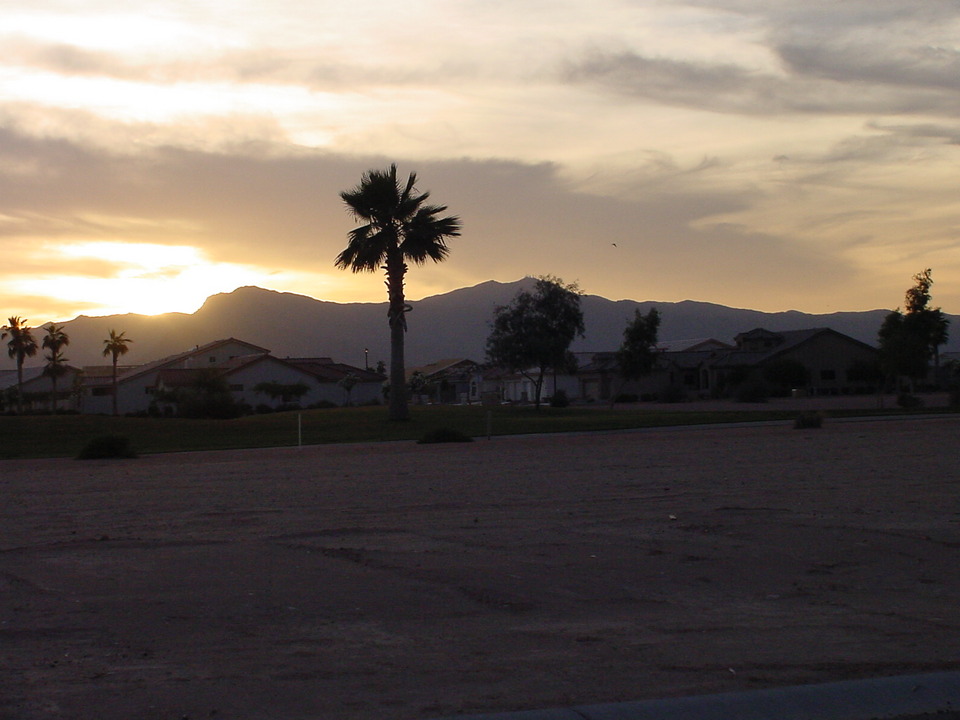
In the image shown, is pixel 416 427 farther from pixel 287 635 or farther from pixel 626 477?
pixel 287 635

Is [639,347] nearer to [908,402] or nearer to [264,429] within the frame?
[908,402]

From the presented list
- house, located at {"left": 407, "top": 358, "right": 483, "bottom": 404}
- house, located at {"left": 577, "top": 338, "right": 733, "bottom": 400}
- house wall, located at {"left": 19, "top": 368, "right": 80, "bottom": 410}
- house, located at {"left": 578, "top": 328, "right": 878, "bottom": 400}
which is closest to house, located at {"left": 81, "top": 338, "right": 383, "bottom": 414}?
house wall, located at {"left": 19, "top": 368, "right": 80, "bottom": 410}

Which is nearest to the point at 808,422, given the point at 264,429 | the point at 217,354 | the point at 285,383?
the point at 264,429

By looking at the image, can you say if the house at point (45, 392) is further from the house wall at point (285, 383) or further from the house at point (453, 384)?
the house at point (453, 384)

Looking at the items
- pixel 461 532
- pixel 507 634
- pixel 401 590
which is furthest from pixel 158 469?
pixel 507 634

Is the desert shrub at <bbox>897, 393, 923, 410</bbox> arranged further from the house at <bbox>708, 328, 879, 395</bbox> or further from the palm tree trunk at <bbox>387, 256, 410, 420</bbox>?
the palm tree trunk at <bbox>387, 256, 410, 420</bbox>

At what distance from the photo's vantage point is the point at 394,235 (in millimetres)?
46188

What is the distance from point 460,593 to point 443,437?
24014 millimetres

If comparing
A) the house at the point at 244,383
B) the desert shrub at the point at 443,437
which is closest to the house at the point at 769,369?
the house at the point at 244,383

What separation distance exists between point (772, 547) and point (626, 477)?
7772 mm

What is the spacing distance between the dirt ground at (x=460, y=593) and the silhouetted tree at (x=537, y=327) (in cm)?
4546

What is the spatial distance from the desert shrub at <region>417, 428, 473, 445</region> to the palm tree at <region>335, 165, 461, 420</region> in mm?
13319

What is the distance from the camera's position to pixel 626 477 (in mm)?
19000

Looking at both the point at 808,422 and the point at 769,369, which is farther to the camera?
the point at 769,369
